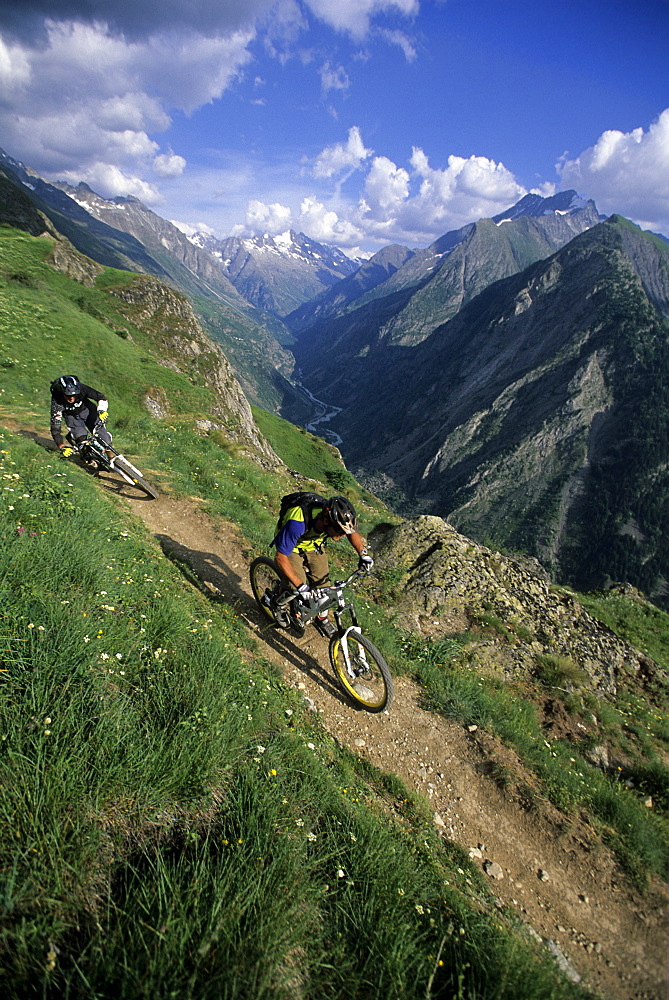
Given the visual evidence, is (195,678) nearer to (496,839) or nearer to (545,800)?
(496,839)

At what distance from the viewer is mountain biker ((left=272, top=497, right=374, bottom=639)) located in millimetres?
7164

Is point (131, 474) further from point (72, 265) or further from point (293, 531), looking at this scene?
point (72, 265)

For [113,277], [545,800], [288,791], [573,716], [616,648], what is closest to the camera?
[288,791]

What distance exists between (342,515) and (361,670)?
117 inches

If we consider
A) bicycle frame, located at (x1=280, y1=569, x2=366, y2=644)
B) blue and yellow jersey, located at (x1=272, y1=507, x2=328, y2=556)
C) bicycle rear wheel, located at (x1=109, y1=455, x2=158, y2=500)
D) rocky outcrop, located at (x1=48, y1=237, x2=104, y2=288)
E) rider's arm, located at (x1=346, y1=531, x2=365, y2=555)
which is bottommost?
bicycle rear wheel, located at (x1=109, y1=455, x2=158, y2=500)

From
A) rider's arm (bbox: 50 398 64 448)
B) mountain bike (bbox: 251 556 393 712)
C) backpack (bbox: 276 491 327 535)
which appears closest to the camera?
mountain bike (bbox: 251 556 393 712)

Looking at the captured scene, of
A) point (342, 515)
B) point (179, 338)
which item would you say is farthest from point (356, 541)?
point (179, 338)

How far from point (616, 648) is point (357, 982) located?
1144cm

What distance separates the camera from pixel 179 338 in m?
75.7

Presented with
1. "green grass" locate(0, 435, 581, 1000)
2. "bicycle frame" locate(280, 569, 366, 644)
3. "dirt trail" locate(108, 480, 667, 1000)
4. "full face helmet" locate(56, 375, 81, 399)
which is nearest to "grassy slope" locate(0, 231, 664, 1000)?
"green grass" locate(0, 435, 581, 1000)

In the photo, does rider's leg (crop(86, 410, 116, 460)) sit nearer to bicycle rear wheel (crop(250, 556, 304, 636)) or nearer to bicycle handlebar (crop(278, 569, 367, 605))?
bicycle rear wheel (crop(250, 556, 304, 636))

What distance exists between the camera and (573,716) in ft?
29.1

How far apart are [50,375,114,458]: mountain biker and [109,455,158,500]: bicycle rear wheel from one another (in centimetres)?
29

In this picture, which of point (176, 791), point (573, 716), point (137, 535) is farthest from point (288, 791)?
point (573, 716)
